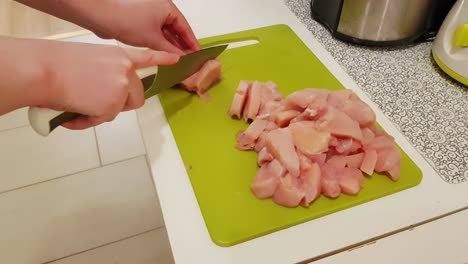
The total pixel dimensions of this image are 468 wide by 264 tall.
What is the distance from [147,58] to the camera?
0.64 m

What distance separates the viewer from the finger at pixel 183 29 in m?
0.84

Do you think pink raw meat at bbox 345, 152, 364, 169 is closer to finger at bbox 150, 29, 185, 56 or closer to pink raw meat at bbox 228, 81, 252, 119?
pink raw meat at bbox 228, 81, 252, 119

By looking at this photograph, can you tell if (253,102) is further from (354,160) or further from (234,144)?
(354,160)

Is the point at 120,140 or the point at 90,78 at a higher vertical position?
the point at 90,78

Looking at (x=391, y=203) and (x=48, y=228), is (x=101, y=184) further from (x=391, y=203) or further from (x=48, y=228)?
(x=391, y=203)

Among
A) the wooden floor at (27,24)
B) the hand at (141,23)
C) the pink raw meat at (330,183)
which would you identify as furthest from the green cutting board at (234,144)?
the wooden floor at (27,24)

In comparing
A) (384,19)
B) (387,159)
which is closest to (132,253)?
(387,159)

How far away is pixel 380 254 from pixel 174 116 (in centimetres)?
45

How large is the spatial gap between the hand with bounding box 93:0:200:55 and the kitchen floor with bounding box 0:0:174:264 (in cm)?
60

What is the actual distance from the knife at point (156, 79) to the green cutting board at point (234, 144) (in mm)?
55

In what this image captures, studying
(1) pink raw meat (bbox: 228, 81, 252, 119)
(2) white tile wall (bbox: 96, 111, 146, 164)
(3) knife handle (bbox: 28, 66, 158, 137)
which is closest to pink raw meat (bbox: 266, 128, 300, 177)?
(1) pink raw meat (bbox: 228, 81, 252, 119)

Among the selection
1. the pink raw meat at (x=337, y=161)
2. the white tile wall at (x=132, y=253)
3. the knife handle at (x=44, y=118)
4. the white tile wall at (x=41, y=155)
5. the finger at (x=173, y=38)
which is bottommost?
the white tile wall at (x=132, y=253)

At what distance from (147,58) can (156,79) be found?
99 mm

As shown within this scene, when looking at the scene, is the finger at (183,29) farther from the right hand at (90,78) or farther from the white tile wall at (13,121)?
the white tile wall at (13,121)
